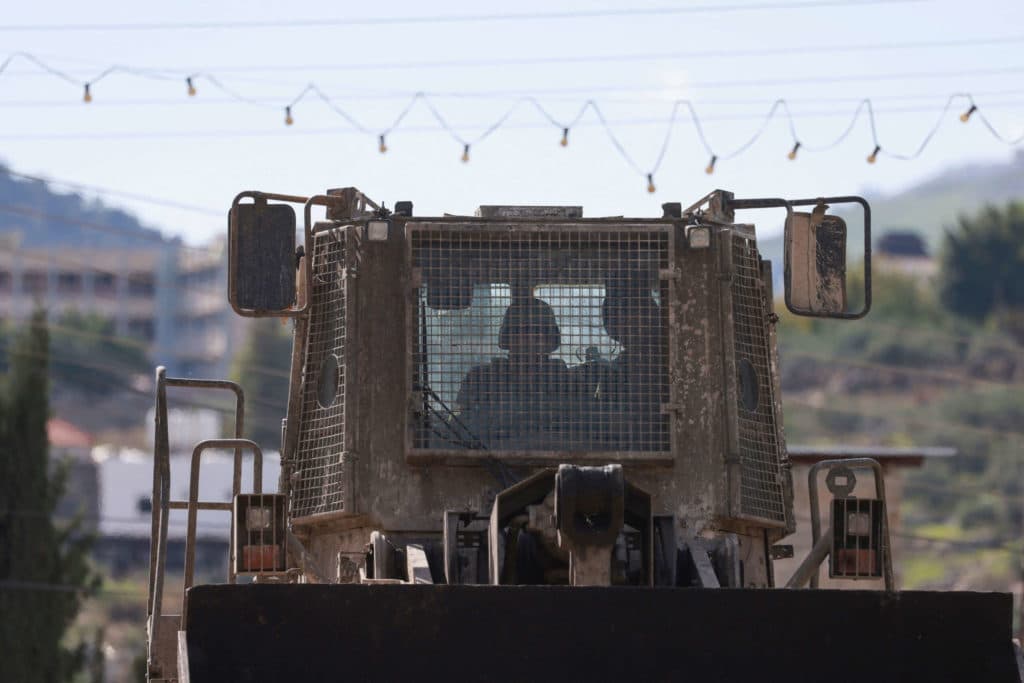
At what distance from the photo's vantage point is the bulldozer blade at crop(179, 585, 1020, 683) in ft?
24.7

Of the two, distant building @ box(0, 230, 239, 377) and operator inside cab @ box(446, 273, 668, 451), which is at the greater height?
distant building @ box(0, 230, 239, 377)

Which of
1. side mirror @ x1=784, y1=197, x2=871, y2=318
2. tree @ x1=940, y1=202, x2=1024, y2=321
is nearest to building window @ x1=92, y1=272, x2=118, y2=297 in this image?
tree @ x1=940, y1=202, x2=1024, y2=321

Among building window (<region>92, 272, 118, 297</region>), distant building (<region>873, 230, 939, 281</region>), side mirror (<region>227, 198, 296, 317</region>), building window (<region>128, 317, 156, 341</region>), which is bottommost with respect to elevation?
side mirror (<region>227, 198, 296, 317</region>)

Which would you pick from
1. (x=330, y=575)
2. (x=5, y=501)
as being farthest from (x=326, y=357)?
(x=5, y=501)

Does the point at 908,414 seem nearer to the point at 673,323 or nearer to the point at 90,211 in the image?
the point at 90,211

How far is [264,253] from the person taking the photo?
33.0 feet

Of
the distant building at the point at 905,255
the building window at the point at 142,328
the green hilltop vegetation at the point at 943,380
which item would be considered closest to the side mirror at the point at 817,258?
the green hilltop vegetation at the point at 943,380

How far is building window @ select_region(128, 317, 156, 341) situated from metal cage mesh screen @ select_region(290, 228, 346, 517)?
438ft

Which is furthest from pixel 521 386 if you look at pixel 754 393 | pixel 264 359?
pixel 264 359

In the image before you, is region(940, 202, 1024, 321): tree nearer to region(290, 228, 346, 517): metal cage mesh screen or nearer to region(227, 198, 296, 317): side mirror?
region(290, 228, 346, 517): metal cage mesh screen

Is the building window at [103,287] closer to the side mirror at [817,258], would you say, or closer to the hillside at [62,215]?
the hillside at [62,215]

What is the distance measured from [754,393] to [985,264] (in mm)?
132257

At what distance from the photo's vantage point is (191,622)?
24.7 ft

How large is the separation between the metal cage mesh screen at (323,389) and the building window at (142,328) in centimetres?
13355
